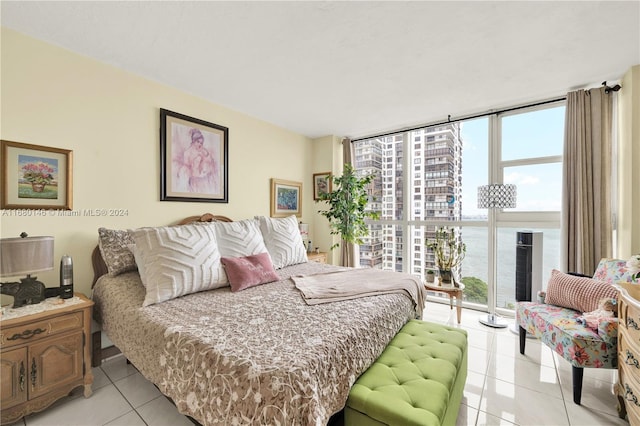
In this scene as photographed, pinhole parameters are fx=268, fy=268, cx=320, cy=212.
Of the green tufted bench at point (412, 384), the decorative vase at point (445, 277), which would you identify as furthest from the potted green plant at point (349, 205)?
the green tufted bench at point (412, 384)

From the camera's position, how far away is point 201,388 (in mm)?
1198

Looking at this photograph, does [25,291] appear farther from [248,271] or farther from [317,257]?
[317,257]

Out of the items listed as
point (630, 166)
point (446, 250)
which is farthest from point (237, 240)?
point (630, 166)

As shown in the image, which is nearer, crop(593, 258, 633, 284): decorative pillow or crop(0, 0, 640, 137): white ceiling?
crop(0, 0, 640, 137): white ceiling

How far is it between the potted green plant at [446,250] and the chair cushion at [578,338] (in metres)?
1.07

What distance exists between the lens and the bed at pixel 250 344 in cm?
103

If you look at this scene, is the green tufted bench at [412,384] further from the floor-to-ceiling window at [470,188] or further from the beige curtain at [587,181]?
the floor-to-ceiling window at [470,188]

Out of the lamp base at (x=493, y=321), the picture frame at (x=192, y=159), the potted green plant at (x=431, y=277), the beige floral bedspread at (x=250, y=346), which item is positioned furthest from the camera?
the potted green plant at (x=431, y=277)

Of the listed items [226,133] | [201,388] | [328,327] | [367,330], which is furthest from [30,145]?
[367,330]

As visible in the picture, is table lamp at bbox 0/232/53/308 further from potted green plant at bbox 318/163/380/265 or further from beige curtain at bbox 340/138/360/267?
beige curtain at bbox 340/138/360/267

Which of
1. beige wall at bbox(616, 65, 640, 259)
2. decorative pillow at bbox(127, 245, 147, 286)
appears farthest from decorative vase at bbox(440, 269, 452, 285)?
decorative pillow at bbox(127, 245, 147, 286)

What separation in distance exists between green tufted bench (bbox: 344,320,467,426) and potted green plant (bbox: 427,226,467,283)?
1405 mm

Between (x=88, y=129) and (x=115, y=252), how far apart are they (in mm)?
1031

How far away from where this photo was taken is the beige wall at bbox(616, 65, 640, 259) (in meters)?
2.27
